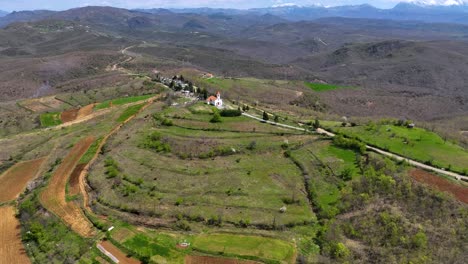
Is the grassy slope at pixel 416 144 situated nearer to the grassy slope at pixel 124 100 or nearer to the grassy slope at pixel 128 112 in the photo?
the grassy slope at pixel 128 112

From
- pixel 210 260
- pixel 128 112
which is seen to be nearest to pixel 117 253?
pixel 210 260

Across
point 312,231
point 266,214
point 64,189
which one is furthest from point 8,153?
point 312,231

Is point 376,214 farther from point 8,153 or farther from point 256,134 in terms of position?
point 8,153

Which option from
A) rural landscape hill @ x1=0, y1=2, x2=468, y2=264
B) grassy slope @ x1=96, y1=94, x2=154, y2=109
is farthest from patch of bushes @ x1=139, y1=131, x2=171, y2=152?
grassy slope @ x1=96, y1=94, x2=154, y2=109

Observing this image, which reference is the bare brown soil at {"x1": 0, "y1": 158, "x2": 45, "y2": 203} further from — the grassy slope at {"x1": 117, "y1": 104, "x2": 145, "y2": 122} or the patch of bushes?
the grassy slope at {"x1": 117, "y1": 104, "x2": 145, "y2": 122}

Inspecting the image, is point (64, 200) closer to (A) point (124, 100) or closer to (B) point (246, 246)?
(B) point (246, 246)
